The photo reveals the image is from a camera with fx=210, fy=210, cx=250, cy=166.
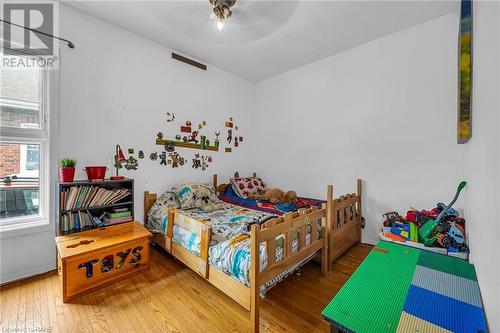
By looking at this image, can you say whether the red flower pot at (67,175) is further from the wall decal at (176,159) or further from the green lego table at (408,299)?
the green lego table at (408,299)

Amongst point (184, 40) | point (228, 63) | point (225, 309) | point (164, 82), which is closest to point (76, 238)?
point (225, 309)

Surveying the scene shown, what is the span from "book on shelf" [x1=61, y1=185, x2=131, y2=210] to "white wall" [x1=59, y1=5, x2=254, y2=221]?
0.30 meters

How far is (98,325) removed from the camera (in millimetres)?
1432

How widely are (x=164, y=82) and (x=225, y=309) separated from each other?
9.08 feet

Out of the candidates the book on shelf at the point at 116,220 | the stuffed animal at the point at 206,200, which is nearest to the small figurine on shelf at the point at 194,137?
the stuffed animal at the point at 206,200

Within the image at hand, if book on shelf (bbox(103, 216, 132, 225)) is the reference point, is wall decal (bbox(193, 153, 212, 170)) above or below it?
above

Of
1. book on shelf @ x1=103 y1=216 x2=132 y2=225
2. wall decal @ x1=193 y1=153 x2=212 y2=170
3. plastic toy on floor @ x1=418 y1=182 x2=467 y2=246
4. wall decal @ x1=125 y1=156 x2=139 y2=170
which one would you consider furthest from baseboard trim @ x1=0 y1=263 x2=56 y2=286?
plastic toy on floor @ x1=418 y1=182 x2=467 y2=246

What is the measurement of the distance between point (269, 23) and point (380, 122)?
1798 mm

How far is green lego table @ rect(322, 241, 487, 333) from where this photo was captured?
30.1 inches

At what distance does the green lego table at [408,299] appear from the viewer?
0.76m

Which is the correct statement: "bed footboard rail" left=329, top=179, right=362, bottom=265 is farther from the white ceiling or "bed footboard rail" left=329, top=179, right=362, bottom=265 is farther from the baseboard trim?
the baseboard trim

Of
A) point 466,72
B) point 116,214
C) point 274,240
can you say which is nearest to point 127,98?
point 116,214

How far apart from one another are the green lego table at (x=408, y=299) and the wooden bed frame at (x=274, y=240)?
0.58m

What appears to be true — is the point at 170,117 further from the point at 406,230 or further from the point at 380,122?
the point at 406,230
